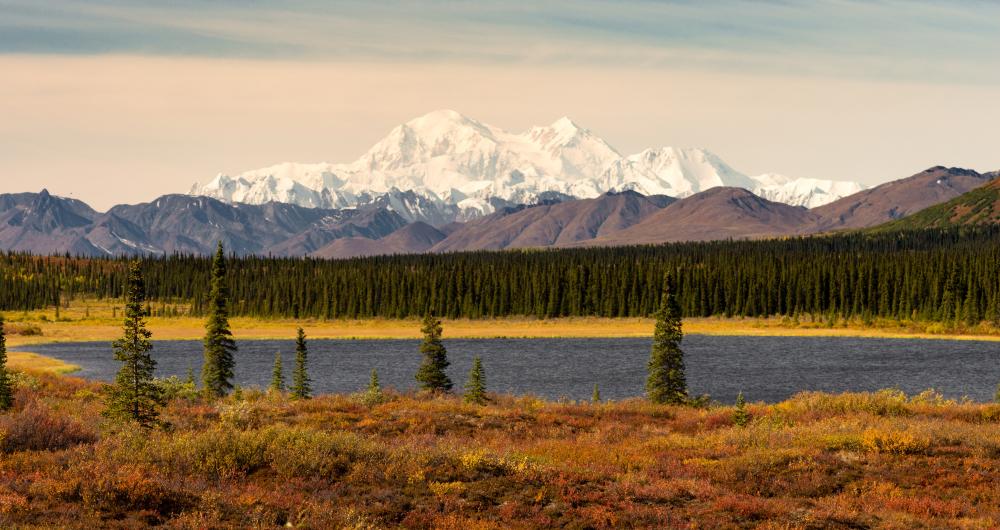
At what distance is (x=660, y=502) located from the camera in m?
19.0

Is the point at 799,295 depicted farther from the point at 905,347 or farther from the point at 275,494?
the point at 275,494

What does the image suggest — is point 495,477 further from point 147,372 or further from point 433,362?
point 433,362

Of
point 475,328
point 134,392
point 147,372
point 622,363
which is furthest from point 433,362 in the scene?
point 475,328

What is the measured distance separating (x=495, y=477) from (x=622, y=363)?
84629mm

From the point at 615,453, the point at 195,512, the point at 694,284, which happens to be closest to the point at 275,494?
the point at 195,512

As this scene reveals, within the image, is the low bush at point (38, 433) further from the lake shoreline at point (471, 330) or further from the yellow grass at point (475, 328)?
the yellow grass at point (475, 328)

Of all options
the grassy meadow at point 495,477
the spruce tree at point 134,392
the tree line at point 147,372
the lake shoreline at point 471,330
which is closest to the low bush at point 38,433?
the grassy meadow at point 495,477

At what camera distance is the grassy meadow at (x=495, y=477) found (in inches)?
647

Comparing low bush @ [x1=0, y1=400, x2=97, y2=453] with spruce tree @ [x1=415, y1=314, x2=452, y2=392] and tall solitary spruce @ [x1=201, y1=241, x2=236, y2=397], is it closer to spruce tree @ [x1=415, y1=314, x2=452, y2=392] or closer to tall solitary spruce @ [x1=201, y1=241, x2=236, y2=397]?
spruce tree @ [x1=415, y1=314, x2=452, y2=392]

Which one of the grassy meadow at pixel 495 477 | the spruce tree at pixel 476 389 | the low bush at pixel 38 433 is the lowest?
the spruce tree at pixel 476 389

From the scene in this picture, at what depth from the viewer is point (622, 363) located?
103m

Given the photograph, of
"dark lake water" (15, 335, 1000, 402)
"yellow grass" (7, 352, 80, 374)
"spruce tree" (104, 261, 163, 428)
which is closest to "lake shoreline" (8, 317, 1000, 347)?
"dark lake water" (15, 335, 1000, 402)

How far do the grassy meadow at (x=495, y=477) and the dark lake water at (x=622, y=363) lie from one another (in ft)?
144

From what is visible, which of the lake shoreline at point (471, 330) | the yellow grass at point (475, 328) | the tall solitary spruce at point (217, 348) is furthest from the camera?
the yellow grass at point (475, 328)
